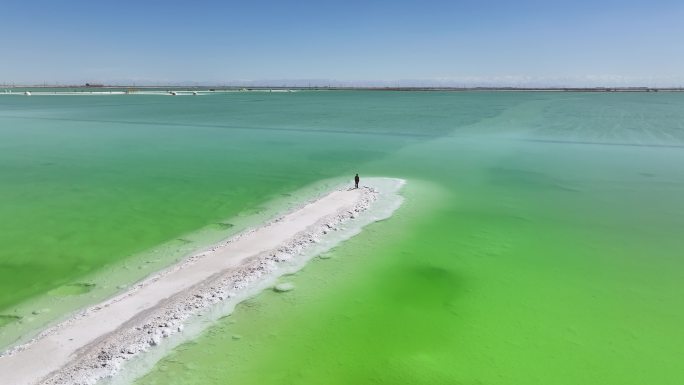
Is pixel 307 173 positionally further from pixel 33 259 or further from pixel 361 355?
pixel 361 355

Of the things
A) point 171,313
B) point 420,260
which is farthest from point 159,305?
point 420,260

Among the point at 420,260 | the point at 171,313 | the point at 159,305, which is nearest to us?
the point at 171,313

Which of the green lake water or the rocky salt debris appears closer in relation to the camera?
the rocky salt debris

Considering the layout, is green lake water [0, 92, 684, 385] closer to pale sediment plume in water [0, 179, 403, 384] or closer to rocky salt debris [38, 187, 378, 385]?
rocky salt debris [38, 187, 378, 385]

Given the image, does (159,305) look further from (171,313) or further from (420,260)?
(420,260)

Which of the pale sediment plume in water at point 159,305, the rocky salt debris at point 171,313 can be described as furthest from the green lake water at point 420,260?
the pale sediment plume in water at point 159,305

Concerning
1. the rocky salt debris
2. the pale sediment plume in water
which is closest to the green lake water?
the rocky salt debris

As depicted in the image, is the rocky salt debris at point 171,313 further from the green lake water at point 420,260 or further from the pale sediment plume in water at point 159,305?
the green lake water at point 420,260
